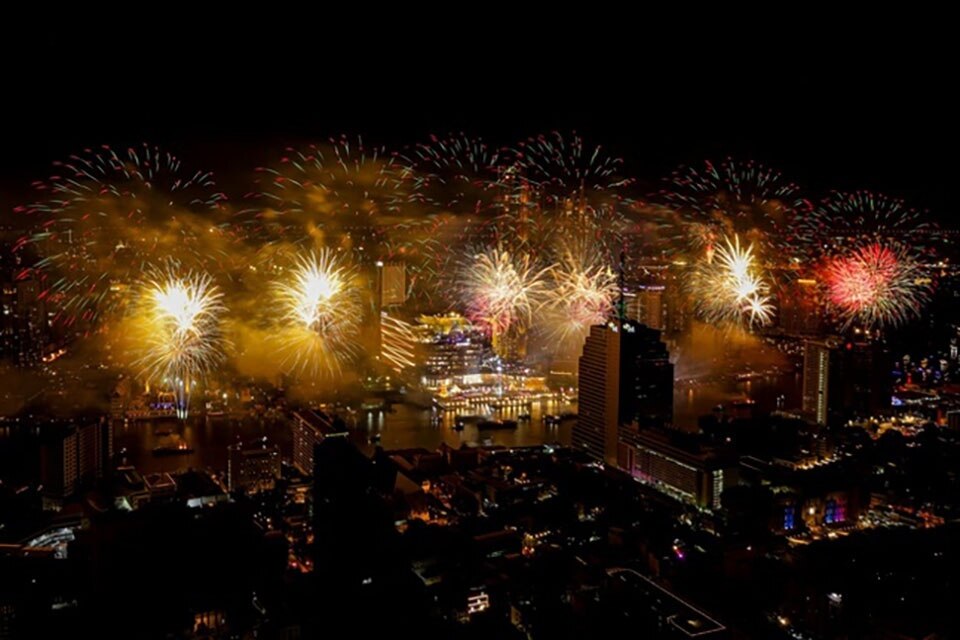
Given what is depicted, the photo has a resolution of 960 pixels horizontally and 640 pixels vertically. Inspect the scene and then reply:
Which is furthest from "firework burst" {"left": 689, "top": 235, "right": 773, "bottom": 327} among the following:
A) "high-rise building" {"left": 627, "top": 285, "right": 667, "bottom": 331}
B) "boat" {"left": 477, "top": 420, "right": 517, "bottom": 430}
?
"boat" {"left": 477, "top": 420, "right": 517, "bottom": 430}

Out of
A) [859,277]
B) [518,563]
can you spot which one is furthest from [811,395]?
[518,563]

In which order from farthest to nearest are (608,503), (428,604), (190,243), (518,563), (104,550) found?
(190,243) < (608,503) < (518,563) < (104,550) < (428,604)

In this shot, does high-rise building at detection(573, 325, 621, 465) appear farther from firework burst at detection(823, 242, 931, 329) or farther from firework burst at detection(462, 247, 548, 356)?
firework burst at detection(823, 242, 931, 329)

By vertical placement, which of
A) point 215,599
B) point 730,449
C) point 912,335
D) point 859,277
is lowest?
point 215,599

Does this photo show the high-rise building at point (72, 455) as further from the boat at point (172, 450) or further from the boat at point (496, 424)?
the boat at point (496, 424)

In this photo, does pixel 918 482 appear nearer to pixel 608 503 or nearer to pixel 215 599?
pixel 608 503
